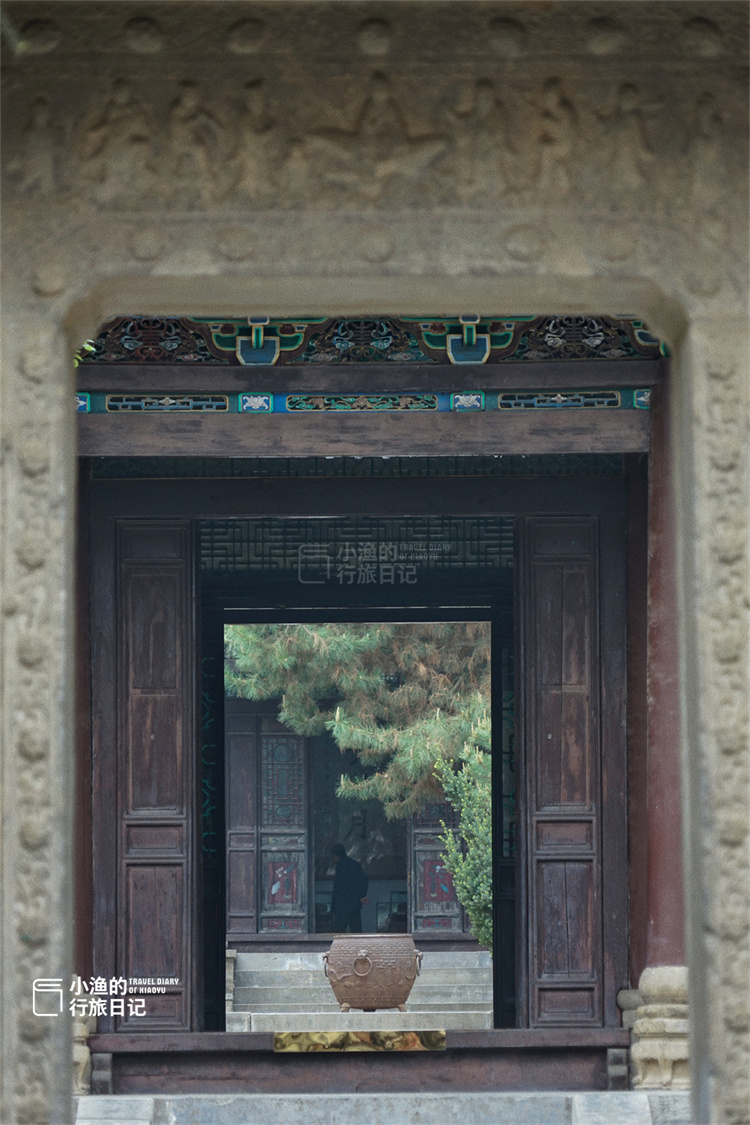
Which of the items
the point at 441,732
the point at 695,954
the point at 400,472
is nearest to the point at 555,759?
the point at 400,472

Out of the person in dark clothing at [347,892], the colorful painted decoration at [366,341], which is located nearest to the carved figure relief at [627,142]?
the colorful painted decoration at [366,341]

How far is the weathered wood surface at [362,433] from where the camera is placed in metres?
7.61

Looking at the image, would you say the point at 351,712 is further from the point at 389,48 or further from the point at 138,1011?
the point at 389,48

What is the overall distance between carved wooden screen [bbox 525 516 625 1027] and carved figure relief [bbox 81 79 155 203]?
16.6ft

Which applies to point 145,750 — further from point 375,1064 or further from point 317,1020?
point 317,1020

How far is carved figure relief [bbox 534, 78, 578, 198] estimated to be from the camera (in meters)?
3.72

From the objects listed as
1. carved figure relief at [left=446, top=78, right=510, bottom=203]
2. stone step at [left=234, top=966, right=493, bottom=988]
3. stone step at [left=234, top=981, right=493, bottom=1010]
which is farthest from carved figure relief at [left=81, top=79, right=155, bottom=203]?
stone step at [left=234, top=966, right=493, bottom=988]

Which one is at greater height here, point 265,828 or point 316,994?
point 265,828

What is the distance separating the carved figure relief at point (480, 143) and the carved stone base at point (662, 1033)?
5.04 metres

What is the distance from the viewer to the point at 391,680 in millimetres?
15336

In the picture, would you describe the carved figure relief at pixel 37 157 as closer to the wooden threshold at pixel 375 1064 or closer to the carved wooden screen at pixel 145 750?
the carved wooden screen at pixel 145 750

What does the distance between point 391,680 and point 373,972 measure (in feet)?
19.2

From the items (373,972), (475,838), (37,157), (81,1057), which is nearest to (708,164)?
(37,157)

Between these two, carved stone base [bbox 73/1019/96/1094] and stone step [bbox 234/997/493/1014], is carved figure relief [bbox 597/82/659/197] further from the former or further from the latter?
stone step [bbox 234/997/493/1014]
